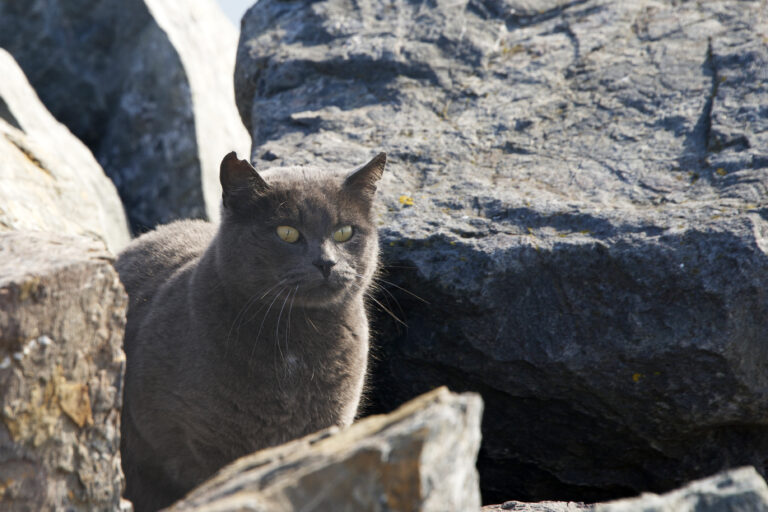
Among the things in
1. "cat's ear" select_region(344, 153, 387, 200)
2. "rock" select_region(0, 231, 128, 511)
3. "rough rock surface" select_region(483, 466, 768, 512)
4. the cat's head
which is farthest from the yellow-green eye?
"rough rock surface" select_region(483, 466, 768, 512)

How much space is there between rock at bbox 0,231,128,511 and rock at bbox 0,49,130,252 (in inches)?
80.2

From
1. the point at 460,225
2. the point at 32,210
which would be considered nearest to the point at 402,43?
the point at 460,225

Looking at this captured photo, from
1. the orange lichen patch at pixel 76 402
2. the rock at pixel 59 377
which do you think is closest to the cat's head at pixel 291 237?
the rock at pixel 59 377

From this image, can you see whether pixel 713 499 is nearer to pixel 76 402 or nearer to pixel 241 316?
pixel 76 402

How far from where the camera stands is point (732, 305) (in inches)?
127

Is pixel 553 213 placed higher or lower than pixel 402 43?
lower

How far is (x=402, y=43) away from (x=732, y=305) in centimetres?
275

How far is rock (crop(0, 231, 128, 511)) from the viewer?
2.01 m

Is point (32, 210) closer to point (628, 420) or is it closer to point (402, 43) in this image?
point (402, 43)

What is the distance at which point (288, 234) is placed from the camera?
323 cm

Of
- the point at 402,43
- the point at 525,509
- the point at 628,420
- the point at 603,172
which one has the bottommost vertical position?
the point at 525,509

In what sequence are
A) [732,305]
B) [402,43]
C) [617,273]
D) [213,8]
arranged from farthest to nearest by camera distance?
1. [213,8]
2. [402,43]
3. [617,273]
4. [732,305]

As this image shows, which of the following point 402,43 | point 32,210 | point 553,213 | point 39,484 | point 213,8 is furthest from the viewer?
point 213,8

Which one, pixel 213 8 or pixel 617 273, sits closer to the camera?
pixel 617 273
